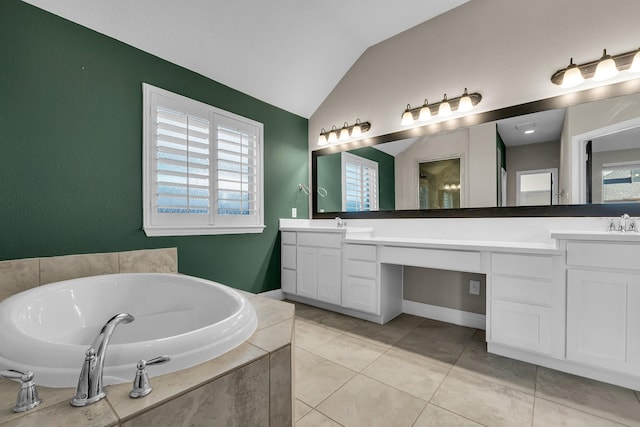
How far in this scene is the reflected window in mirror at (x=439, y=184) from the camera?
101 inches

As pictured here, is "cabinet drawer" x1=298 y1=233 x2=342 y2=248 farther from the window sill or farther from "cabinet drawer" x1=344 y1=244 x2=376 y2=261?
the window sill

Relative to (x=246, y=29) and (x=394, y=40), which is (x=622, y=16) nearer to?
(x=394, y=40)

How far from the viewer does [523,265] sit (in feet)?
6.06

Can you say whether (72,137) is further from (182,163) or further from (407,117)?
(407,117)

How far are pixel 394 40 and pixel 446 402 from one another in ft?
10.5

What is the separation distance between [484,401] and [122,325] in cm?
204

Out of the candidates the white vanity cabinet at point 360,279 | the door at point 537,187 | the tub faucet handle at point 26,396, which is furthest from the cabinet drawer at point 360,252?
the tub faucet handle at point 26,396

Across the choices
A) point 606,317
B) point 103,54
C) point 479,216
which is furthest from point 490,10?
point 103,54

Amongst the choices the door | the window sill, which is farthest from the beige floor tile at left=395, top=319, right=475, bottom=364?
the window sill

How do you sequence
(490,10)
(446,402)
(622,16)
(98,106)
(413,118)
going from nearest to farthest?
(446,402) < (622,16) < (98,106) < (490,10) < (413,118)

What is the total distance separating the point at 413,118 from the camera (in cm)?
277

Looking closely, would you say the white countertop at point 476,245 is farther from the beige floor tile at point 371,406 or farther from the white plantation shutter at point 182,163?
the white plantation shutter at point 182,163

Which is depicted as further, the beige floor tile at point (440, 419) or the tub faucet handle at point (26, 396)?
the beige floor tile at point (440, 419)

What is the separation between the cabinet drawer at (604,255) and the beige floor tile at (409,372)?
103 centimetres
